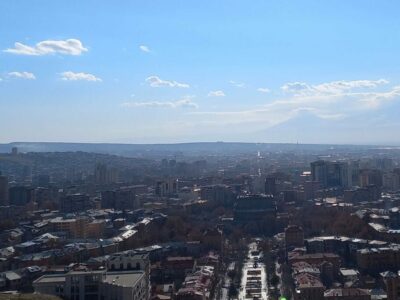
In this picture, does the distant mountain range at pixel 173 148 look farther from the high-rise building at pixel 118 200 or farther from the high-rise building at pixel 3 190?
the high-rise building at pixel 118 200

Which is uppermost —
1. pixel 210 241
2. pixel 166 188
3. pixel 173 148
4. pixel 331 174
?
pixel 173 148

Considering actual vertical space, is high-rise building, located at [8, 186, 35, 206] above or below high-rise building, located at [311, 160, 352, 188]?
below

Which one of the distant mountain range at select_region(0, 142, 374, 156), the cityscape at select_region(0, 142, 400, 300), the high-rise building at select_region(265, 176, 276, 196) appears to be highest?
the distant mountain range at select_region(0, 142, 374, 156)

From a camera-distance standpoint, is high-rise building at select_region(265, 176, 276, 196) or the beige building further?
high-rise building at select_region(265, 176, 276, 196)

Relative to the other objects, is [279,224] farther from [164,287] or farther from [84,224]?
[164,287]

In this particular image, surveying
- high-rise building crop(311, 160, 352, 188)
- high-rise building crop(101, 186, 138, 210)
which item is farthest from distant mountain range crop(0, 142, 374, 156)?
high-rise building crop(101, 186, 138, 210)

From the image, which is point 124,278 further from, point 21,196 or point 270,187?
point 270,187

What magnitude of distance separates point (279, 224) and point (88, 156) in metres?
73.6

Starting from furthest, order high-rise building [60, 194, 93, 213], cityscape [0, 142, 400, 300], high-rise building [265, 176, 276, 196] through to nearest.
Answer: high-rise building [265, 176, 276, 196] → high-rise building [60, 194, 93, 213] → cityscape [0, 142, 400, 300]

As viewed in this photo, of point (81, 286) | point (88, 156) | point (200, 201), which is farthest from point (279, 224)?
point (88, 156)

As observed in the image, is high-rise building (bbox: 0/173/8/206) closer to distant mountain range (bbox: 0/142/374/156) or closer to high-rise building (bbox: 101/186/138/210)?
high-rise building (bbox: 101/186/138/210)

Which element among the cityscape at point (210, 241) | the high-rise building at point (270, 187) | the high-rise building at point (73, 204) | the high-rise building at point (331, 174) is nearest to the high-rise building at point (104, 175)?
the cityscape at point (210, 241)

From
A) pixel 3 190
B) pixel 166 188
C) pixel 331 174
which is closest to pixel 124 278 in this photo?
pixel 3 190

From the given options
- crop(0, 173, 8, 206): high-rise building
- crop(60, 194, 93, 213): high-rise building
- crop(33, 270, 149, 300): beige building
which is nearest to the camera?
crop(33, 270, 149, 300): beige building
